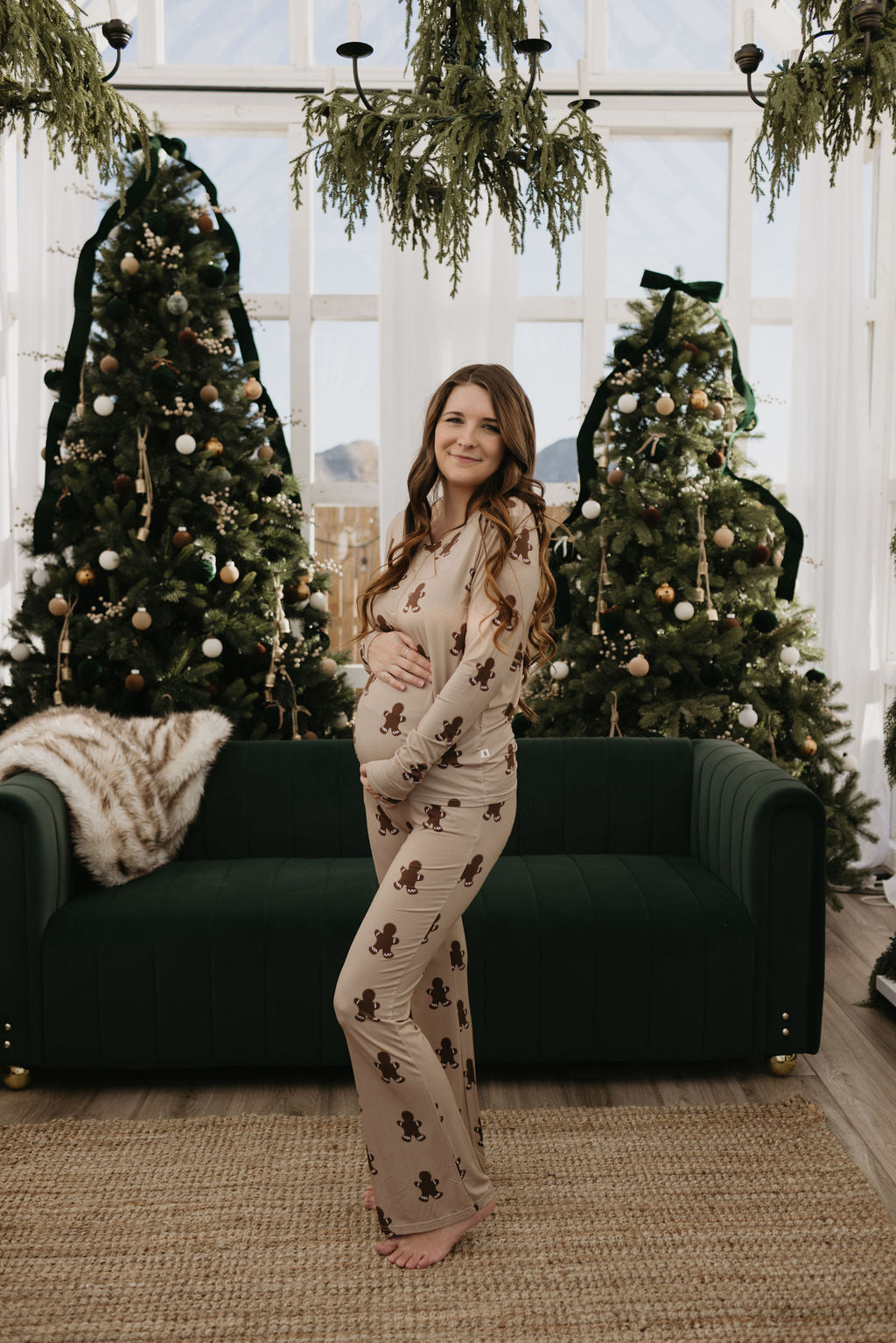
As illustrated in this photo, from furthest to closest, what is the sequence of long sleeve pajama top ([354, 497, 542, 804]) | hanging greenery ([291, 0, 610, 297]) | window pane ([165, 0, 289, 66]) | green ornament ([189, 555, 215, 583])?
1. window pane ([165, 0, 289, 66])
2. green ornament ([189, 555, 215, 583])
3. hanging greenery ([291, 0, 610, 297])
4. long sleeve pajama top ([354, 497, 542, 804])

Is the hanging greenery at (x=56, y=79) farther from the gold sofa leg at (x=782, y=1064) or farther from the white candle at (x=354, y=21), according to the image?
the gold sofa leg at (x=782, y=1064)

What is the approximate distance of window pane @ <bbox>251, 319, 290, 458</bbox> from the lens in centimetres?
505

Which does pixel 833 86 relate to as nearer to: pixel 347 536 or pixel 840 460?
pixel 840 460

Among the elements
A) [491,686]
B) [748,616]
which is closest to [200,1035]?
[491,686]

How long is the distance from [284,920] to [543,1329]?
46.5 inches

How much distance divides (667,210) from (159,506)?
2790 mm

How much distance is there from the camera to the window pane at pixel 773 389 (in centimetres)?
511

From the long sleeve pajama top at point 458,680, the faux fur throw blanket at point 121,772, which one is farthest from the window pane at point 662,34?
the long sleeve pajama top at point 458,680

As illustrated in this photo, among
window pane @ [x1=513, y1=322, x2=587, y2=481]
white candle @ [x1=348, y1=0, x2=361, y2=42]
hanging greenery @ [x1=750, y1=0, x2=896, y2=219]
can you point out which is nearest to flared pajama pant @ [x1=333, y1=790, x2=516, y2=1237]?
hanging greenery @ [x1=750, y1=0, x2=896, y2=219]

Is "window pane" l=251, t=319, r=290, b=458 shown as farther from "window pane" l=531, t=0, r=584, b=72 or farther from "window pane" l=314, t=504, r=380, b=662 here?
"window pane" l=531, t=0, r=584, b=72

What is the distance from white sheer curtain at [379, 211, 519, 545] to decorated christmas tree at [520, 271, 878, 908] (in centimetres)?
78

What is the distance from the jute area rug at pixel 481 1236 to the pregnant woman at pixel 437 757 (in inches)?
5.9

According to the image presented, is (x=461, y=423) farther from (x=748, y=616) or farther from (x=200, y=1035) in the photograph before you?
(x=748, y=616)

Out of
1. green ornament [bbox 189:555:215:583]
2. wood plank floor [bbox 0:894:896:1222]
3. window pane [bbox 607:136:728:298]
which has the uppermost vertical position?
window pane [bbox 607:136:728:298]
